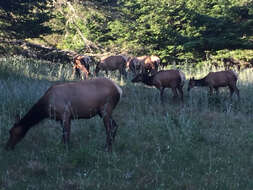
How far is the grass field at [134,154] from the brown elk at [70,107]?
0.31m

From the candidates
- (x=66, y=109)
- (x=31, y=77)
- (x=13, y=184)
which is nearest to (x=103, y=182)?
(x=13, y=184)

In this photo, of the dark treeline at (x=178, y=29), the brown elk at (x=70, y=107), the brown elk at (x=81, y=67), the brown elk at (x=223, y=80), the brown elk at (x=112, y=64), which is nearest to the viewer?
the brown elk at (x=70, y=107)

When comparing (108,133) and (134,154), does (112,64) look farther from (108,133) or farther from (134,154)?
(134,154)

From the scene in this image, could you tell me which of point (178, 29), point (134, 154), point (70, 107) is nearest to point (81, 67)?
point (70, 107)

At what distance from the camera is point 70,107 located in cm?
638

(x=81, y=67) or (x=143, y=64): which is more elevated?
(x=143, y=64)

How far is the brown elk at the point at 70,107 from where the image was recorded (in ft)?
21.0

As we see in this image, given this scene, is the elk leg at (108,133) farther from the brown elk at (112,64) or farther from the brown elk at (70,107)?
the brown elk at (112,64)

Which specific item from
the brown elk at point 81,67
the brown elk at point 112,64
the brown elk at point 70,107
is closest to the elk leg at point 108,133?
the brown elk at point 70,107

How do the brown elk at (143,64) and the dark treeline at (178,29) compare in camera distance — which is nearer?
the brown elk at (143,64)

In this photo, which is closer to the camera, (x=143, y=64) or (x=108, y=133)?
(x=108, y=133)

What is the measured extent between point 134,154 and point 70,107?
1439 mm

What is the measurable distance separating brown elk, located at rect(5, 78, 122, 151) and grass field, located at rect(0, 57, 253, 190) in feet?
1.02

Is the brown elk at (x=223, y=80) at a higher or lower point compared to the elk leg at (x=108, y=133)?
higher
